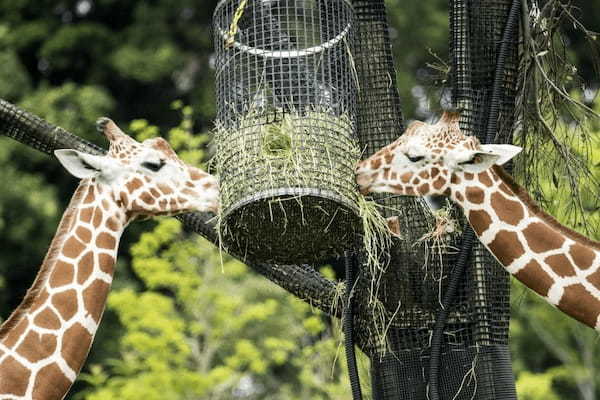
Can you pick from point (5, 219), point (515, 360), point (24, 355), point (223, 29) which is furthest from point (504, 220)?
point (515, 360)

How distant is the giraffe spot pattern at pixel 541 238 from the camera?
273 inches

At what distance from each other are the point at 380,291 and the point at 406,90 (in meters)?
11.4

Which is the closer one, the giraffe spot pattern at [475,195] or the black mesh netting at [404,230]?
the giraffe spot pattern at [475,195]

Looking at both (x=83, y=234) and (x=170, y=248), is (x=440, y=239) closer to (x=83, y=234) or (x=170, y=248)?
(x=83, y=234)

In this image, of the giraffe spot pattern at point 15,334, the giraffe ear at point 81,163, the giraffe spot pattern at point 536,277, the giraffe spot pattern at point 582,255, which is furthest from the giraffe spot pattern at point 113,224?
the giraffe spot pattern at point 582,255

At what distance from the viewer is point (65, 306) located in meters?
6.78

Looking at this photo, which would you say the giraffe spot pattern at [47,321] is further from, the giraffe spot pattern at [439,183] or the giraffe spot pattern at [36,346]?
the giraffe spot pattern at [439,183]

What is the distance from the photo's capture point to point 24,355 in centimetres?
664

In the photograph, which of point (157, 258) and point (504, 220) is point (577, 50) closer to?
point (157, 258)

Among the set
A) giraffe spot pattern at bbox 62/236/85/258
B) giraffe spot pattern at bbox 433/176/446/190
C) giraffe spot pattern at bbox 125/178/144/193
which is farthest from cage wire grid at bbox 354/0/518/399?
giraffe spot pattern at bbox 62/236/85/258

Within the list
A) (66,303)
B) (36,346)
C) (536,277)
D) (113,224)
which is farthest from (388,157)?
(36,346)

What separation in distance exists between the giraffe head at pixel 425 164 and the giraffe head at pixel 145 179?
31.9 inches

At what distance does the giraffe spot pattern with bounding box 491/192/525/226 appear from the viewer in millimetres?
6953

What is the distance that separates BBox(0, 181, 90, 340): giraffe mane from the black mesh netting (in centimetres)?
88
